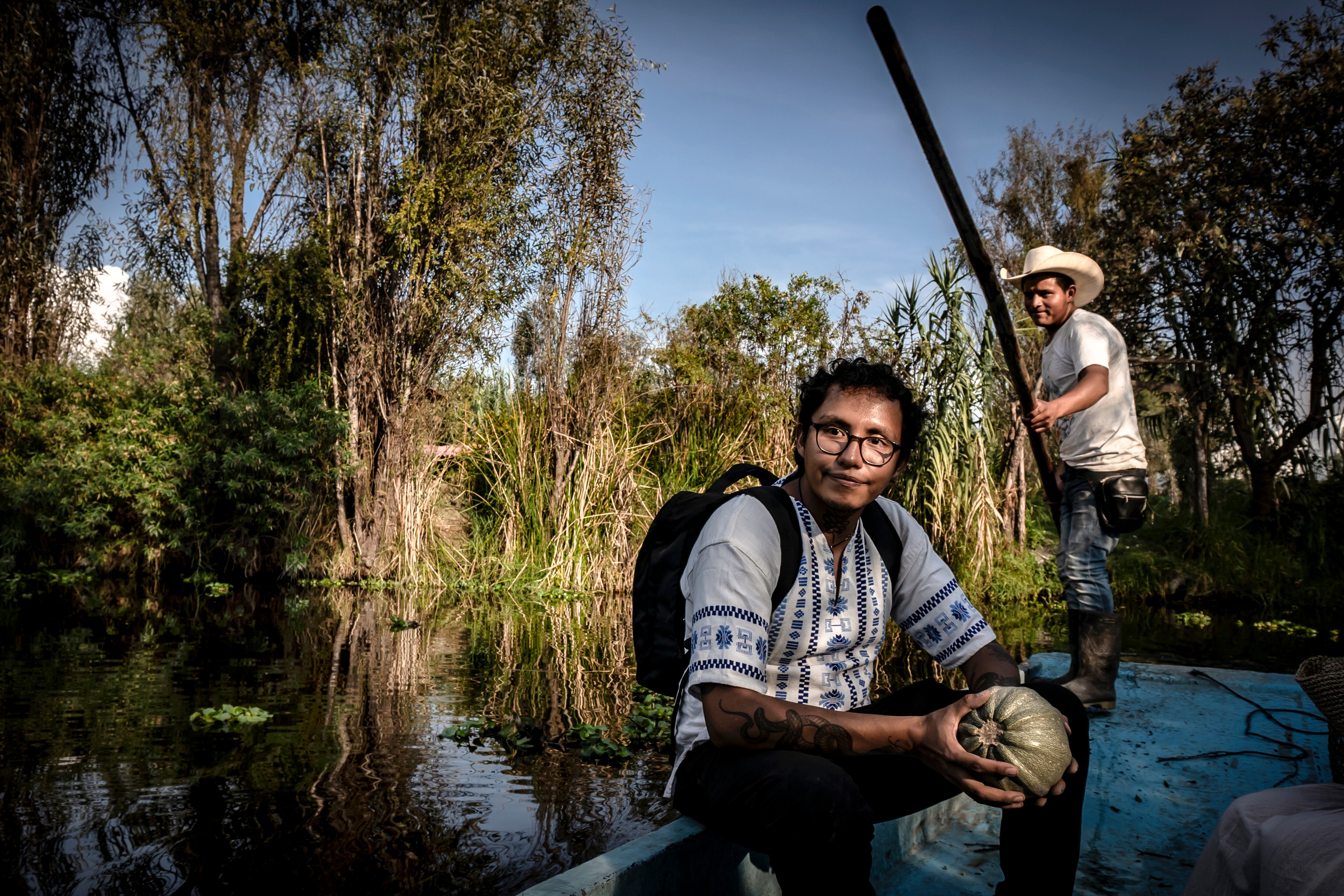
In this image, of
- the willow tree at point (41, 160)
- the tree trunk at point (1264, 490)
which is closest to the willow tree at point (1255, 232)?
the tree trunk at point (1264, 490)

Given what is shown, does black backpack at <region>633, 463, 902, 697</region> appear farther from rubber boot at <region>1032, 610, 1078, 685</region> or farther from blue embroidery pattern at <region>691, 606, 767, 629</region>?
rubber boot at <region>1032, 610, 1078, 685</region>

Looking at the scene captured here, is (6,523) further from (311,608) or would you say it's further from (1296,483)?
(1296,483)

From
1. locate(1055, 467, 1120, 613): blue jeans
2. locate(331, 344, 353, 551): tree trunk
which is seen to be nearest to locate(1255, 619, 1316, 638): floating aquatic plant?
locate(1055, 467, 1120, 613): blue jeans

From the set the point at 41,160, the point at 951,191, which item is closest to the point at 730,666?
the point at 951,191

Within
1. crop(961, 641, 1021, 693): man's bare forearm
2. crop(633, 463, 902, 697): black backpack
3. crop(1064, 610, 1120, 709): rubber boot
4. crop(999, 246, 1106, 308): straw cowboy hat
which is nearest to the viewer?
crop(633, 463, 902, 697): black backpack

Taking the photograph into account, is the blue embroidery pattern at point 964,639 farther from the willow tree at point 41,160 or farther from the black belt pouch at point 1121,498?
the willow tree at point 41,160

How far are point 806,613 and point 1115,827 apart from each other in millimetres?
1534

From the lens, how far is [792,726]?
65.2 inches

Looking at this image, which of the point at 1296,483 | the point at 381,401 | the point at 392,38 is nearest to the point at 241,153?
the point at 392,38

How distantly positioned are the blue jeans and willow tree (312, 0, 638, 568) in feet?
22.2

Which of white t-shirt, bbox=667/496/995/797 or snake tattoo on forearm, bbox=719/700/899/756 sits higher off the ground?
white t-shirt, bbox=667/496/995/797

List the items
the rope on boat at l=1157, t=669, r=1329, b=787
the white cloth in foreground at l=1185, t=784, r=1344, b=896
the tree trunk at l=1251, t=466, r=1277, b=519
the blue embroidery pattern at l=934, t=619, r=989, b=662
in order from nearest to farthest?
1. the white cloth in foreground at l=1185, t=784, r=1344, b=896
2. the blue embroidery pattern at l=934, t=619, r=989, b=662
3. the rope on boat at l=1157, t=669, r=1329, b=787
4. the tree trunk at l=1251, t=466, r=1277, b=519

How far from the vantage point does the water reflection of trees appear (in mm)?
2557

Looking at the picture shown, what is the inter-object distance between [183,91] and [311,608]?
8.51 meters
